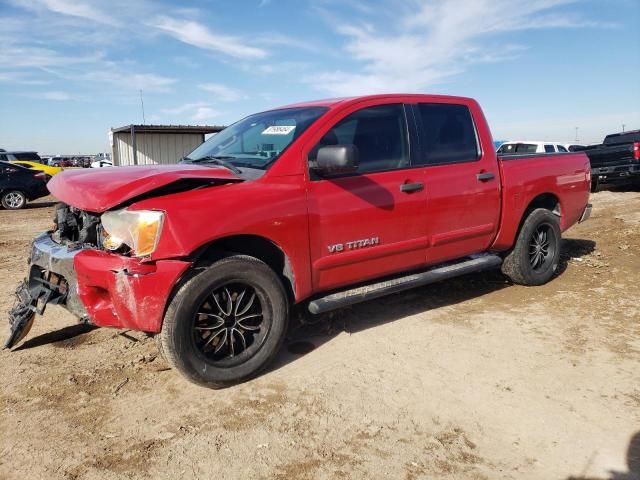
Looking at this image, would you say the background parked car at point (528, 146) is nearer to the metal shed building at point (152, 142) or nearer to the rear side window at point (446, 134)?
the metal shed building at point (152, 142)

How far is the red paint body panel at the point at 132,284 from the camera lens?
2.98 m

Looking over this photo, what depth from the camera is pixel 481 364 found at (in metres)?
3.56

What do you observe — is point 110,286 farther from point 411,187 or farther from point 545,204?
point 545,204

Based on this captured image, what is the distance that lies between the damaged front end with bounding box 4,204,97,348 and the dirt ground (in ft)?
1.23

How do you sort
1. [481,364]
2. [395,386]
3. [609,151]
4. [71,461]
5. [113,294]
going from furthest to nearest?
[609,151] → [481,364] → [395,386] → [113,294] → [71,461]

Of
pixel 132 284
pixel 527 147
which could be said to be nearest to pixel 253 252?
pixel 132 284

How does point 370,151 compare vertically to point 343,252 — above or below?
above

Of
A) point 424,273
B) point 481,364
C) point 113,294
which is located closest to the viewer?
point 113,294

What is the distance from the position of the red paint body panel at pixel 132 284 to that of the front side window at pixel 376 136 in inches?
56.1

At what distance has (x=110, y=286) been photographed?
3.04 metres

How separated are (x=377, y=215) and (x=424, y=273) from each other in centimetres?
80

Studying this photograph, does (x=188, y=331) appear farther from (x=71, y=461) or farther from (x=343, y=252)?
(x=343, y=252)

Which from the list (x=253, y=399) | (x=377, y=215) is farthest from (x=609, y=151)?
(x=253, y=399)

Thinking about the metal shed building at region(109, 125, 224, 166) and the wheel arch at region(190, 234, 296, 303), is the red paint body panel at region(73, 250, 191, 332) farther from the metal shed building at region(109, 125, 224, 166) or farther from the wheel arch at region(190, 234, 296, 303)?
the metal shed building at region(109, 125, 224, 166)
